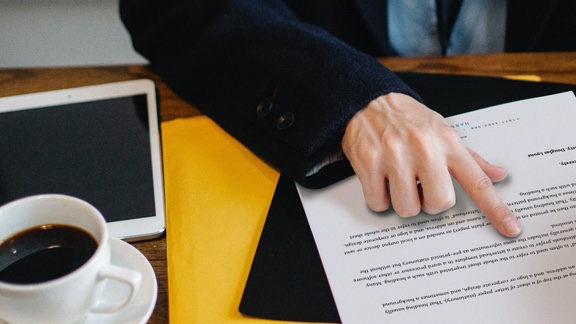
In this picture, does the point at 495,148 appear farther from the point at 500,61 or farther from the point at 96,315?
the point at 96,315

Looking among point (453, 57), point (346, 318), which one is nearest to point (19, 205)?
point (346, 318)

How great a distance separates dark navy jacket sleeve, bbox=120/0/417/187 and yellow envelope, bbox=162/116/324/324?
1.1 inches

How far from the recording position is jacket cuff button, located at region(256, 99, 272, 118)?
67 cm

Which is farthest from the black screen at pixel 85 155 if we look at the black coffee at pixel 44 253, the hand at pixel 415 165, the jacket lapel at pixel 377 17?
the jacket lapel at pixel 377 17

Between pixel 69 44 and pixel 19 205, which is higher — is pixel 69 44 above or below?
below

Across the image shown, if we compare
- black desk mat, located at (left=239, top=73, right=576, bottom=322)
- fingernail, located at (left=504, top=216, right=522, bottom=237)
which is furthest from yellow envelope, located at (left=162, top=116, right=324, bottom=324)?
fingernail, located at (left=504, top=216, right=522, bottom=237)

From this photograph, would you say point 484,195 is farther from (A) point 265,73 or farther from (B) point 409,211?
(A) point 265,73

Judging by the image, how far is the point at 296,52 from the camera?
0.68m

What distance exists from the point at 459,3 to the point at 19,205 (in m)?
0.70

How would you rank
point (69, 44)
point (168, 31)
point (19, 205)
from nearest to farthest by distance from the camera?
point (19, 205) < point (168, 31) < point (69, 44)

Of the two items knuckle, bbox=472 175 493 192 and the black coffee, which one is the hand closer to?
knuckle, bbox=472 175 493 192

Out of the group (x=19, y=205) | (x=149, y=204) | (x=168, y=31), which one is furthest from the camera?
(x=168, y=31)

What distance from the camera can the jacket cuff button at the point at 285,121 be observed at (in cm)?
65

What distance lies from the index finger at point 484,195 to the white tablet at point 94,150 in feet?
1.03
